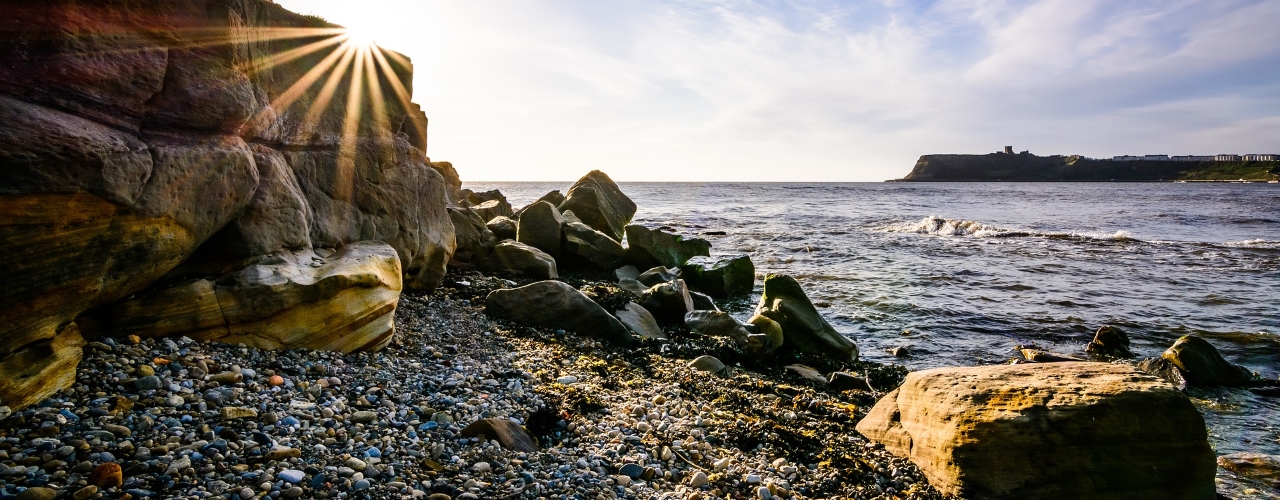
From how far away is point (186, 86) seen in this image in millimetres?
5777

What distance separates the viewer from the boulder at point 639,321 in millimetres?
10641

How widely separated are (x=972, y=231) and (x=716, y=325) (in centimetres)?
2660

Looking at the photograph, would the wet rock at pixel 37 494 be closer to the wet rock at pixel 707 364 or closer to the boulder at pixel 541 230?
the wet rock at pixel 707 364

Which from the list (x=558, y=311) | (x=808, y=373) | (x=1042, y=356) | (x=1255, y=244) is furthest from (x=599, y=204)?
(x=1255, y=244)

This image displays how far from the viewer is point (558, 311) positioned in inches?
382

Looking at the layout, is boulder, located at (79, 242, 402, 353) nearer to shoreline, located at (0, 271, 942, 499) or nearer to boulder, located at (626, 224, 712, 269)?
shoreline, located at (0, 271, 942, 499)

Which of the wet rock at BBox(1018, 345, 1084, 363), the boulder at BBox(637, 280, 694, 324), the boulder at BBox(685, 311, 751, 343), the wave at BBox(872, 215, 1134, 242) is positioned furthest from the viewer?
the wave at BBox(872, 215, 1134, 242)

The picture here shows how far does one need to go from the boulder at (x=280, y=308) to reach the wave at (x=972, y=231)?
30468 mm

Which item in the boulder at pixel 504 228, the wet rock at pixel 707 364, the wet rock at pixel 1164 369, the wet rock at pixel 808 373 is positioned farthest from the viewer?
the boulder at pixel 504 228

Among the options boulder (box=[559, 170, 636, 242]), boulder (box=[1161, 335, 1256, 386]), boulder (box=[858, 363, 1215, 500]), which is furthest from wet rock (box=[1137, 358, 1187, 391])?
boulder (box=[559, 170, 636, 242])

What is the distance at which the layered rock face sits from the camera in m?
4.29

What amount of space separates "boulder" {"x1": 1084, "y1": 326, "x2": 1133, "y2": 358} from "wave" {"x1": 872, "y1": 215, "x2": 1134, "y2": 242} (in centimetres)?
2048

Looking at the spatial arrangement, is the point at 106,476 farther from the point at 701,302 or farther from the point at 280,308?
the point at 701,302

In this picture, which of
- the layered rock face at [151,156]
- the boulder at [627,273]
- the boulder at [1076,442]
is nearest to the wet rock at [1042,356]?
the boulder at [1076,442]
